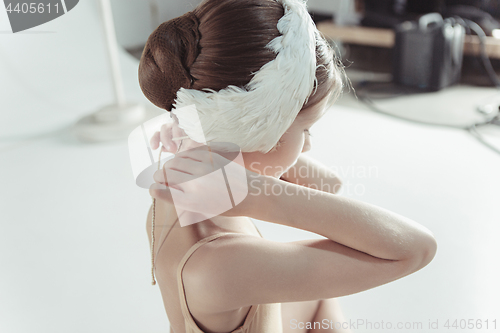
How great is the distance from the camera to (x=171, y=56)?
2.27 feet

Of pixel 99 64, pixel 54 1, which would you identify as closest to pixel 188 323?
pixel 54 1

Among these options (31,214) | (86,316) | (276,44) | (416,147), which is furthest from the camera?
(416,147)

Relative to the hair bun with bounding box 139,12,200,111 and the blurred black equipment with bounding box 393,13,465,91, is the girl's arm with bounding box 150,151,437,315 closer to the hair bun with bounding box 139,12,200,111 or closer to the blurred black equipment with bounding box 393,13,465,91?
the hair bun with bounding box 139,12,200,111

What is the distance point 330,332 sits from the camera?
1011 mm

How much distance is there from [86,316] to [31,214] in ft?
2.28

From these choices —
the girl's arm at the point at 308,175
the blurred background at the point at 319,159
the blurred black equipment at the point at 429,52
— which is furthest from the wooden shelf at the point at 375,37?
the girl's arm at the point at 308,175

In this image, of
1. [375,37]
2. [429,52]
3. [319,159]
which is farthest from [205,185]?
[375,37]

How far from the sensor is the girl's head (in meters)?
0.67

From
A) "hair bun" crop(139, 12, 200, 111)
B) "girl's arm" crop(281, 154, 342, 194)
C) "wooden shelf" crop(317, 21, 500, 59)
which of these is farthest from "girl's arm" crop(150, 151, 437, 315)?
"wooden shelf" crop(317, 21, 500, 59)

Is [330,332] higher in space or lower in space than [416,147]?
higher

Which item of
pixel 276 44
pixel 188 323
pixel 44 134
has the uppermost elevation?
pixel 276 44

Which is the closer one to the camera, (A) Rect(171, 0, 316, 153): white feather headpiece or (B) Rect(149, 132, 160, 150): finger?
(A) Rect(171, 0, 316, 153): white feather headpiece

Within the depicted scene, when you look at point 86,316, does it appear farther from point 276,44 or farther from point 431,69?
point 431,69

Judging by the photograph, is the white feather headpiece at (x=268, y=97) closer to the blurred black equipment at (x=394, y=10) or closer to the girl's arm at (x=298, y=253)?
the girl's arm at (x=298, y=253)
